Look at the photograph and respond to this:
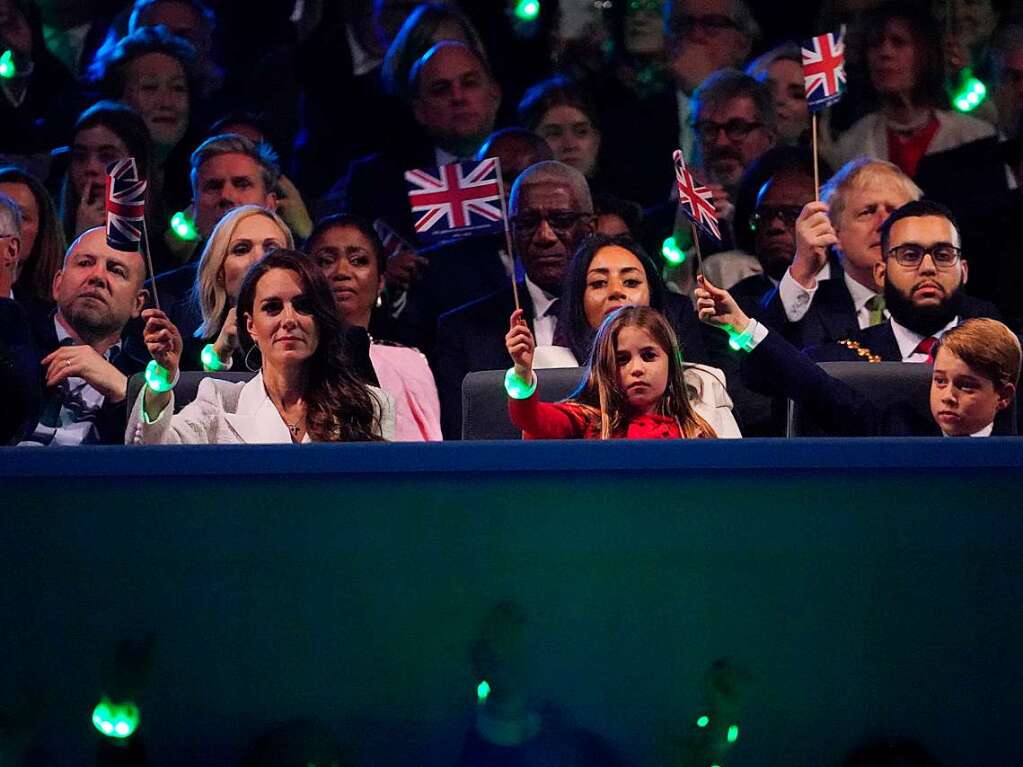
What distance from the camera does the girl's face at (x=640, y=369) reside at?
2.86 meters

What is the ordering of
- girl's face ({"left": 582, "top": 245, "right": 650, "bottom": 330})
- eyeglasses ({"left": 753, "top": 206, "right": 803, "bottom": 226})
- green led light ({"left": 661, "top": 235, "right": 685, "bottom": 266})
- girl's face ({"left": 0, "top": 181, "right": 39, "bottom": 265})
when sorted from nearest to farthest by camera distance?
girl's face ({"left": 582, "top": 245, "right": 650, "bottom": 330})
girl's face ({"left": 0, "top": 181, "right": 39, "bottom": 265})
eyeglasses ({"left": 753, "top": 206, "right": 803, "bottom": 226})
green led light ({"left": 661, "top": 235, "right": 685, "bottom": 266})

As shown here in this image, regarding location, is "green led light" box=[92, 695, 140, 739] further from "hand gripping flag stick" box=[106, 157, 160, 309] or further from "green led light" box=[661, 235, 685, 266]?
"green led light" box=[661, 235, 685, 266]

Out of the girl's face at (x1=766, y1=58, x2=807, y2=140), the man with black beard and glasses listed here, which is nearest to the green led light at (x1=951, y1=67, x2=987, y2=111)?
the girl's face at (x1=766, y1=58, x2=807, y2=140)

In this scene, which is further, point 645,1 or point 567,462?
point 645,1

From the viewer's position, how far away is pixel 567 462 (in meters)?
1.52

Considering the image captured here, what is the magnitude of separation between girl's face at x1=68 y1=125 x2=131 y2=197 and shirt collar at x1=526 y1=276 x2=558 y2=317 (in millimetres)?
1293

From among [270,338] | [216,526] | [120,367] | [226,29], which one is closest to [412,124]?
[226,29]

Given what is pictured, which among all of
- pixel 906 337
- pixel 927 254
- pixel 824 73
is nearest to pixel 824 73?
pixel 824 73

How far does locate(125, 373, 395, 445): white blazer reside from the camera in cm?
285

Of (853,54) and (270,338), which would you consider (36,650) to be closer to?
(270,338)

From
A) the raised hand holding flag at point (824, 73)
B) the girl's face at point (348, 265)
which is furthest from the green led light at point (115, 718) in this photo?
the raised hand holding flag at point (824, 73)

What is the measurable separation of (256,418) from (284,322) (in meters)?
0.21

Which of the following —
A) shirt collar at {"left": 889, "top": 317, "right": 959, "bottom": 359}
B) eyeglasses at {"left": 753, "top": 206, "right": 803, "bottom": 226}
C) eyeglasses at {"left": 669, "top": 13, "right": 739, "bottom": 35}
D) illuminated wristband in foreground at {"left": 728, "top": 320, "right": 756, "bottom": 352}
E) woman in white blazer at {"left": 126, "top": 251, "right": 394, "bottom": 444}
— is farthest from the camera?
eyeglasses at {"left": 669, "top": 13, "right": 739, "bottom": 35}

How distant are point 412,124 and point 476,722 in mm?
3062
